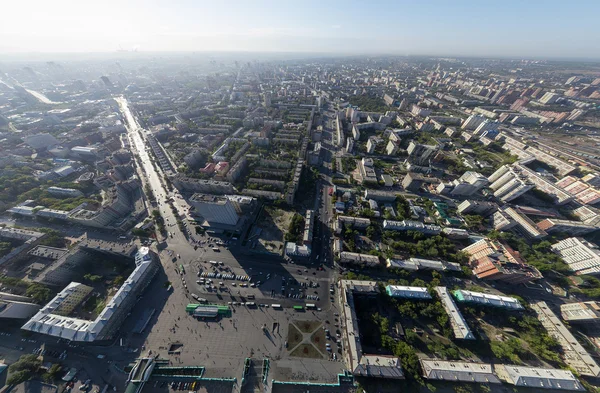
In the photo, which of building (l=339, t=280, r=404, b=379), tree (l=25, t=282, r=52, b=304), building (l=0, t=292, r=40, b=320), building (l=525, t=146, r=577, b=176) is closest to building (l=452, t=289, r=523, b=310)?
building (l=339, t=280, r=404, b=379)

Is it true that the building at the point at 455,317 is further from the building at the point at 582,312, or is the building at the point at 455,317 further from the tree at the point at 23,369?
the tree at the point at 23,369

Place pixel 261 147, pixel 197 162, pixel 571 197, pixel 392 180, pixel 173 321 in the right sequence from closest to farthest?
pixel 173 321 → pixel 571 197 → pixel 392 180 → pixel 197 162 → pixel 261 147

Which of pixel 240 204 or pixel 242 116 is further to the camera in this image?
pixel 242 116

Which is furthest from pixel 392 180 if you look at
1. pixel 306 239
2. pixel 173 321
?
pixel 173 321

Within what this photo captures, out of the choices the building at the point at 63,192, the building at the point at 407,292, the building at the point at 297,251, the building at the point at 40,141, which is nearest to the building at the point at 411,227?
the building at the point at 407,292

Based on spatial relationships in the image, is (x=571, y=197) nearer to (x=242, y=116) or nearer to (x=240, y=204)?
(x=240, y=204)
